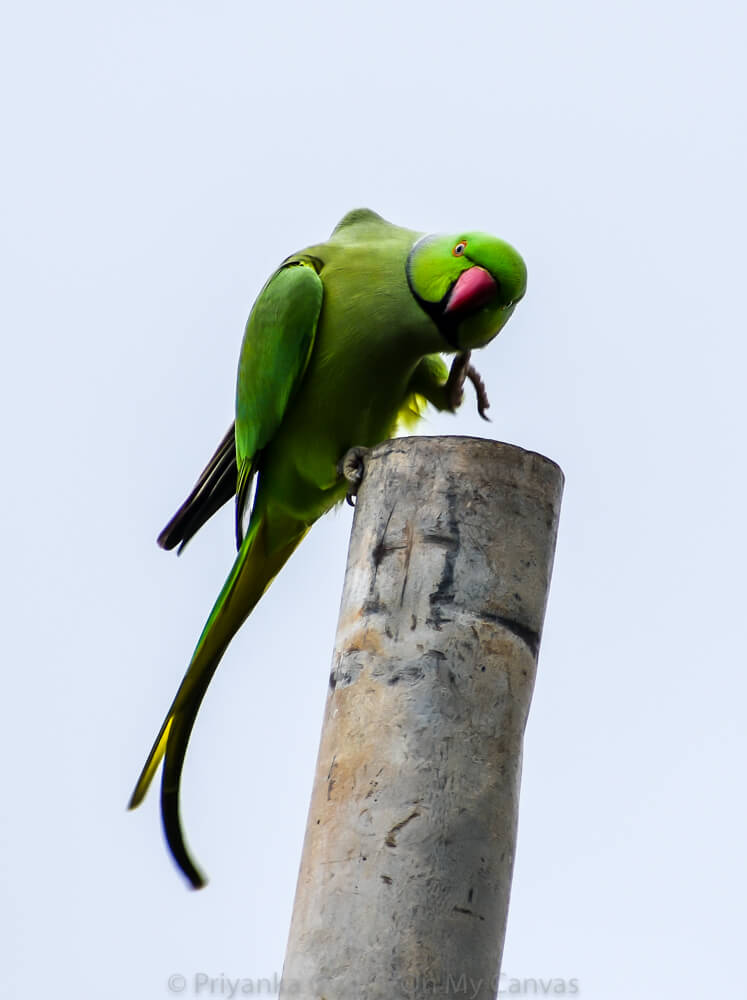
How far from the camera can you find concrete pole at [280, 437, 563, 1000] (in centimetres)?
265

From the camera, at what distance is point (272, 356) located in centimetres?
463

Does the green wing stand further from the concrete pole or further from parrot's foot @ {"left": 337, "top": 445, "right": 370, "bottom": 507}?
the concrete pole

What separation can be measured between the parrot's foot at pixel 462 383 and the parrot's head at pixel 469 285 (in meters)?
0.28

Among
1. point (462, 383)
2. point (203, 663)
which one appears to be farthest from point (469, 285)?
point (203, 663)

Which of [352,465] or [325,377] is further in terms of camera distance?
[325,377]

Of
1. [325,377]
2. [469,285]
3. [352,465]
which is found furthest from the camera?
[325,377]

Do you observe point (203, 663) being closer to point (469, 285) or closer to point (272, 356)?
point (272, 356)

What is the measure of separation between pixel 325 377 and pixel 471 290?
663 mm

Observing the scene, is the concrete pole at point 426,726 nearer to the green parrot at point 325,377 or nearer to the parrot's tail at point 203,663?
the green parrot at point 325,377

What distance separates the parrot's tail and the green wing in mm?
135

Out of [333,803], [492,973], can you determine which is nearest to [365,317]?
[333,803]

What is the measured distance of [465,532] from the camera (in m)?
3.04

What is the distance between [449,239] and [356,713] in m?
2.02

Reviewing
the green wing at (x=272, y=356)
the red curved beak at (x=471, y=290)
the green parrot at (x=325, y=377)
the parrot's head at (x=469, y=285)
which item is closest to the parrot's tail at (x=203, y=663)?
the green parrot at (x=325, y=377)
